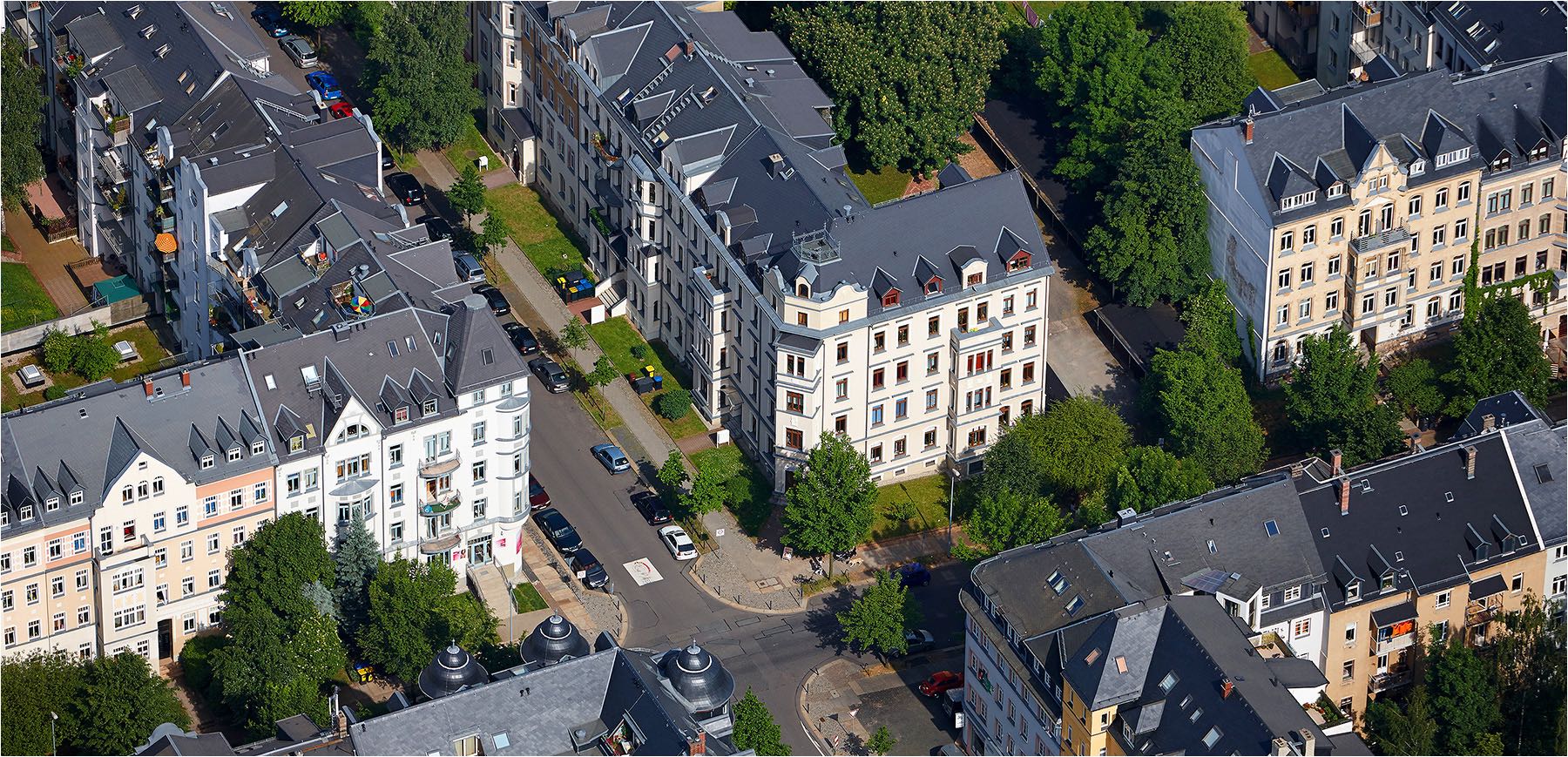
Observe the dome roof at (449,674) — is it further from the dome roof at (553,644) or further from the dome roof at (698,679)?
the dome roof at (698,679)

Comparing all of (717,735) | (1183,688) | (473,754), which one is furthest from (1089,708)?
(473,754)

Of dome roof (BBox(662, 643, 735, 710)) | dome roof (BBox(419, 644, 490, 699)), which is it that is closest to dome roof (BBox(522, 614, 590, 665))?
dome roof (BBox(419, 644, 490, 699))

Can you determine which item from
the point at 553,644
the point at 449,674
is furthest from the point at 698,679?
the point at 449,674

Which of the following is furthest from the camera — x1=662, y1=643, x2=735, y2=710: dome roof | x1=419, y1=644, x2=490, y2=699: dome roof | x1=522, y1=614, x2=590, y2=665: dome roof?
x1=522, y1=614, x2=590, y2=665: dome roof

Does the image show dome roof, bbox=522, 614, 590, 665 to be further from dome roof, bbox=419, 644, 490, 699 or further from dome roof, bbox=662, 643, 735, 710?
dome roof, bbox=662, 643, 735, 710

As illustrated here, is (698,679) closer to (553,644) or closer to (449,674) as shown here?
(553,644)

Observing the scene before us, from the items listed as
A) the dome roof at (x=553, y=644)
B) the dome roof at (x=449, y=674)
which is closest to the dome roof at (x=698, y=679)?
the dome roof at (x=553, y=644)

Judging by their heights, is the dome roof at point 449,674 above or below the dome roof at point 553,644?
below
